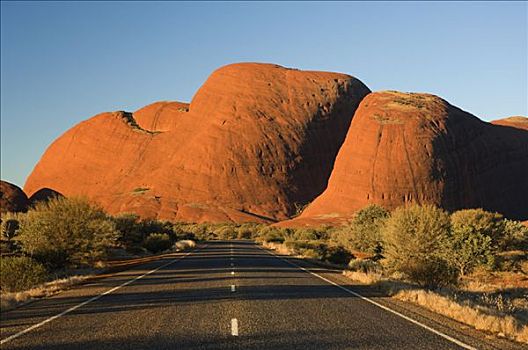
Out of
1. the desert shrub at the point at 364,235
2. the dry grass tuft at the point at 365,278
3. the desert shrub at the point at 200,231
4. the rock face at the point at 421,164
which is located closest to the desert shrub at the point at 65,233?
the dry grass tuft at the point at 365,278

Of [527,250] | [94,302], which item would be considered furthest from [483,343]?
[527,250]

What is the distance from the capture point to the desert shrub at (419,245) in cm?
1859

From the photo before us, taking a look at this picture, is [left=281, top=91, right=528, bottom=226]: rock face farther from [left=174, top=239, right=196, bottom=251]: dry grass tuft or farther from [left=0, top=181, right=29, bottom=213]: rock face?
[left=0, top=181, right=29, bottom=213]: rock face

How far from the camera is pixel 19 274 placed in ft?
56.9

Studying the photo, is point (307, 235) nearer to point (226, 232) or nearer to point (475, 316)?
point (226, 232)

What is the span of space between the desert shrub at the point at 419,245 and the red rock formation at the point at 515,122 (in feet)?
277

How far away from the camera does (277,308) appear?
1116cm

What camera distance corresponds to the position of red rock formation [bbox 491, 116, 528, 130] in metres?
98.2

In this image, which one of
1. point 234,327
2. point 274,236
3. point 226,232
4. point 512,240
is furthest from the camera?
point 226,232

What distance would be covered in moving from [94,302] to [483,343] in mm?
8603

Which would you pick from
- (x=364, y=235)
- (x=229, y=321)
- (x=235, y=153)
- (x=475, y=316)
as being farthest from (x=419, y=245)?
(x=235, y=153)

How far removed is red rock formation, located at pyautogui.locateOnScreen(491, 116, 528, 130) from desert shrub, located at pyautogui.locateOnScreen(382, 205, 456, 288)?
84398 mm

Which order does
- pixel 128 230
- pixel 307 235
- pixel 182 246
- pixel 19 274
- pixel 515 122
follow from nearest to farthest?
pixel 19 274, pixel 182 246, pixel 128 230, pixel 307 235, pixel 515 122

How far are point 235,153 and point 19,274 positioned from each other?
3213 inches
